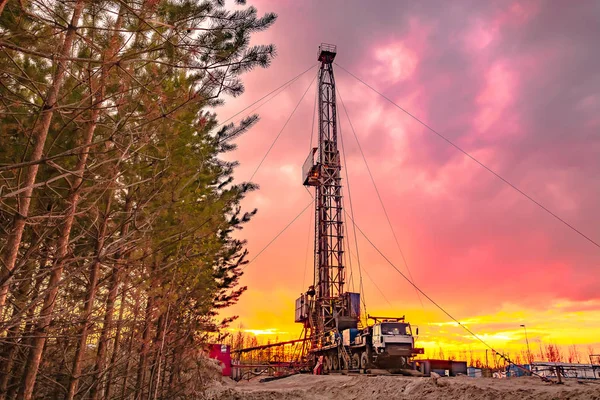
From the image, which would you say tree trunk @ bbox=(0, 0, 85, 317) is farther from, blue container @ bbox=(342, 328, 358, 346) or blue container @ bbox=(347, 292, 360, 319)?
blue container @ bbox=(347, 292, 360, 319)

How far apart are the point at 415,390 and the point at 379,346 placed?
6093mm

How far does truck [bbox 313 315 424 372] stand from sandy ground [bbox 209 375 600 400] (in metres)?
2.18

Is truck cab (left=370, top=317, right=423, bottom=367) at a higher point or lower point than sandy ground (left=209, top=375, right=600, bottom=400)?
higher

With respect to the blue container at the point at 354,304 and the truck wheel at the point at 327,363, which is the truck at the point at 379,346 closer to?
the truck wheel at the point at 327,363

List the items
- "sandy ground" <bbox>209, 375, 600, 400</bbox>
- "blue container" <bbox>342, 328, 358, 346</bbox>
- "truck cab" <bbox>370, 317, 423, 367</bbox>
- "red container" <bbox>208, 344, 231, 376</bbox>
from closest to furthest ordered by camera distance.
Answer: "sandy ground" <bbox>209, 375, 600, 400</bbox>, "truck cab" <bbox>370, 317, 423, 367</bbox>, "blue container" <bbox>342, 328, 358, 346</bbox>, "red container" <bbox>208, 344, 231, 376</bbox>

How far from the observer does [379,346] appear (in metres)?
23.2

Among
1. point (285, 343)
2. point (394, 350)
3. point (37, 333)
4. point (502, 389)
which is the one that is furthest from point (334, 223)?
point (37, 333)

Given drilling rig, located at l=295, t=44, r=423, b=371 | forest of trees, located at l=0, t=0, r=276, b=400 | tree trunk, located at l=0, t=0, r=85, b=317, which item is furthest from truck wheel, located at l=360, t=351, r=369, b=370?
tree trunk, located at l=0, t=0, r=85, b=317

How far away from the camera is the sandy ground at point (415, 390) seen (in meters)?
13.5

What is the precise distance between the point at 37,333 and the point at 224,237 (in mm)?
15367

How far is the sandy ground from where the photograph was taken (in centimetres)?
1348

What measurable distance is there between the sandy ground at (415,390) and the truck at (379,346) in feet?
7.17

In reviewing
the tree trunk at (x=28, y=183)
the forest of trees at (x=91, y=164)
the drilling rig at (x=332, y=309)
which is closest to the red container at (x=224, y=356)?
the drilling rig at (x=332, y=309)

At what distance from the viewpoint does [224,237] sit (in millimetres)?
21438
